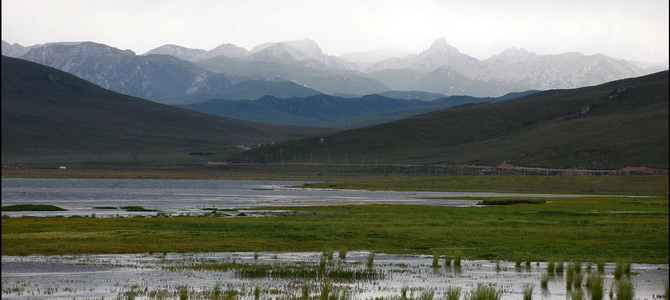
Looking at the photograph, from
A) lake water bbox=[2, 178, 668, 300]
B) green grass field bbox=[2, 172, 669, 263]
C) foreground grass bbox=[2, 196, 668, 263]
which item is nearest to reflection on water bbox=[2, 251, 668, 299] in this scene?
lake water bbox=[2, 178, 668, 300]

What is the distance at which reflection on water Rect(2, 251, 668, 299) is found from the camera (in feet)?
109

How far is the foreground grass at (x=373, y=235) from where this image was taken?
48969 millimetres

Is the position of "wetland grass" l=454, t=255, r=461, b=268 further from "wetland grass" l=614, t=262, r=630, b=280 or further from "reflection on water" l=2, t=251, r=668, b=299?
"wetland grass" l=614, t=262, r=630, b=280

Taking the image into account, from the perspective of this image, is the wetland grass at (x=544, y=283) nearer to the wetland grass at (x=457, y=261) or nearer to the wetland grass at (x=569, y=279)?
the wetland grass at (x=569, y=279)

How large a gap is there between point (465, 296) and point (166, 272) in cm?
1526

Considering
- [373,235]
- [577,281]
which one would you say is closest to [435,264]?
[577,281]

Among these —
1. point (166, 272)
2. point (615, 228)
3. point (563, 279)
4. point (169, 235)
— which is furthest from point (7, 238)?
point (615, 228)

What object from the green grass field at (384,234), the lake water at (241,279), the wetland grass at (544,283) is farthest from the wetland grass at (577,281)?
the green grass field at (384,234)

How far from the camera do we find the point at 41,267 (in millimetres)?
40094

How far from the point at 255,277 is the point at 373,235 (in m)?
21.5

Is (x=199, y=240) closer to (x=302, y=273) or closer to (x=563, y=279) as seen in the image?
(x=302, y=273)

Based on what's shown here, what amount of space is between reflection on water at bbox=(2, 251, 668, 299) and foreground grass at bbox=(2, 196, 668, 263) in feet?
10.2

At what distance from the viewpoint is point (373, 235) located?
58625mm

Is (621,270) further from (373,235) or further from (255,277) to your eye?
(373,235)
